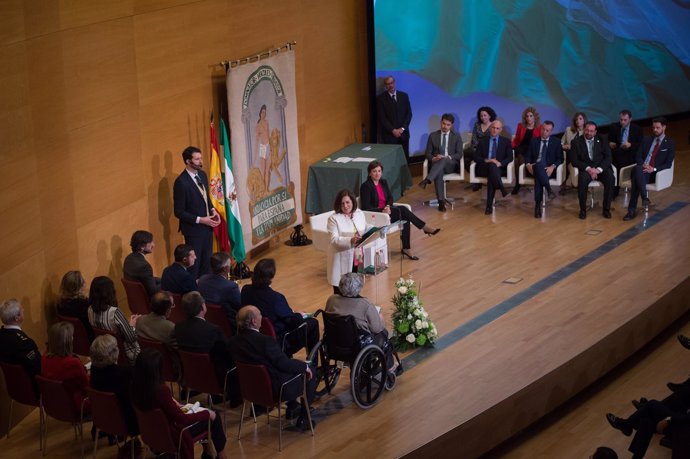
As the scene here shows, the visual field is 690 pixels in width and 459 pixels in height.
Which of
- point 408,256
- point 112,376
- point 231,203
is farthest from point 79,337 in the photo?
point 408,256

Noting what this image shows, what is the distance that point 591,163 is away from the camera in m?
11.9

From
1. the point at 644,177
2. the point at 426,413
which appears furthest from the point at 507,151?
the point at 426,413

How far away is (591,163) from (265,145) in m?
4.10

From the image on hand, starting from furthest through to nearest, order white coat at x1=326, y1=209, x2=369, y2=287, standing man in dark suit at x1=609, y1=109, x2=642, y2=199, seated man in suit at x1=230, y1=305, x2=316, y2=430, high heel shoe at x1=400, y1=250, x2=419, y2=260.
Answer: standing man in dark suit at x1=609, y1=109, x2=642, y2=199 < high heel shoe at x1=400, y1=250, x2=419, y2=260 < white coat at x1=326, y1=209, x2=369, y2=287 < seated man in suit at x1=230, y1=305, x2=316, y2=430

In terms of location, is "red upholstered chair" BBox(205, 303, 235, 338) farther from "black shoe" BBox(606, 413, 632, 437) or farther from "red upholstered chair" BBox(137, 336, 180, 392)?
"black shoe" BBox(606, 413, 632, 437)

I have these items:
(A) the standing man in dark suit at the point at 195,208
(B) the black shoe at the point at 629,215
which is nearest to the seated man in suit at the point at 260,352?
(A) the standing man in dark suit at the point at 195,208

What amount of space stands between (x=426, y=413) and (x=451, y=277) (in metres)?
3.13

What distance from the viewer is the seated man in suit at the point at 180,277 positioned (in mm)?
7785

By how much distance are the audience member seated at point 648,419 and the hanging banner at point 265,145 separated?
4586 mm

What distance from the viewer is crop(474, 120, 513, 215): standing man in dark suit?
1221 cm

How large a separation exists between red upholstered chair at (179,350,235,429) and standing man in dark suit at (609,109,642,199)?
7.41 m

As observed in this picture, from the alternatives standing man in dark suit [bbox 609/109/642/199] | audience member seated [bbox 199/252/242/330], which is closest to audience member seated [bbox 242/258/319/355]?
audience member seated [bbox 199/252/242/330]

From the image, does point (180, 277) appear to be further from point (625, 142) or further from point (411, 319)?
point (625, 142)

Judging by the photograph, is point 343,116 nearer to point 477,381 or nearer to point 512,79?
point 512,79
